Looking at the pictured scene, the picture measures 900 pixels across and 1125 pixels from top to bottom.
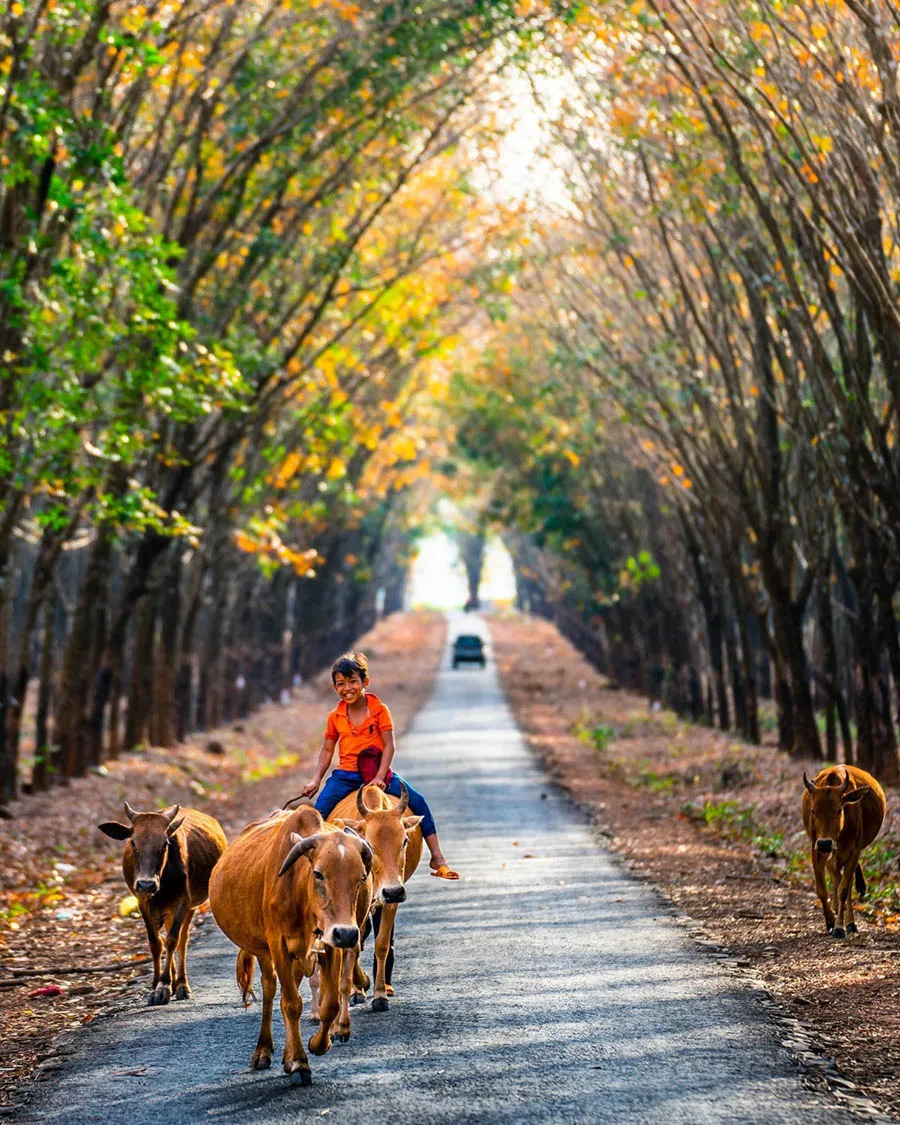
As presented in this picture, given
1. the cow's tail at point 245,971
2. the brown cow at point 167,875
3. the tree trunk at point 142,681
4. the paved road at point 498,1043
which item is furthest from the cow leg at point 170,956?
the tree trunk at point 142,681

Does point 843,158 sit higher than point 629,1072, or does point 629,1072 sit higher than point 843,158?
point 843,158

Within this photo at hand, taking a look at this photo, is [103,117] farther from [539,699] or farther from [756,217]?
[539,699]

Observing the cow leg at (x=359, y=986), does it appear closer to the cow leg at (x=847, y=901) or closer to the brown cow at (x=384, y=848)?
the brown cow at (x=384, y=848)

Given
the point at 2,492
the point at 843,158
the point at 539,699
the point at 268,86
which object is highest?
the point at 268,86

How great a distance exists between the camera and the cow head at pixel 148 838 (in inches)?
359

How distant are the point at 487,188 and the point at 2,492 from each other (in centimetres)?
1417

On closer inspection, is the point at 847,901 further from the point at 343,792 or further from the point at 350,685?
the point at 350,685

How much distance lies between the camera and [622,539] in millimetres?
43562

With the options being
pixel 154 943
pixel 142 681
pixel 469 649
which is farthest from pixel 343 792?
pixel 469 649

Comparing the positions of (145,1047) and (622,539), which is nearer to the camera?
(145,1047)

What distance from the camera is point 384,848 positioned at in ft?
27.5

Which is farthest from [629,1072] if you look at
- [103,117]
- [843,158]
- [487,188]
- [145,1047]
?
[487,188]

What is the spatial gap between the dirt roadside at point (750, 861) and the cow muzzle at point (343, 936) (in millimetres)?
2460

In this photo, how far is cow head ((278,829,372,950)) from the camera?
6.69 meters
